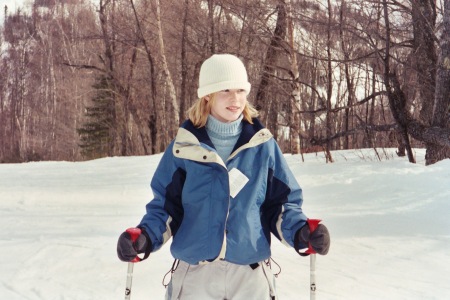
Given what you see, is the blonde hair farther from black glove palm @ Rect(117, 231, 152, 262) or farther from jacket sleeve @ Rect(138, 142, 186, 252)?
black glove palm @ Rect(117, 231, 152, 262)

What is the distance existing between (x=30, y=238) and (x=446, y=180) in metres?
4.69

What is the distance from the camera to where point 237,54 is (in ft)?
41.0

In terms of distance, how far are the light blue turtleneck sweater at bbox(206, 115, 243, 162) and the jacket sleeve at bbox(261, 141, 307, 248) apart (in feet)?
0.52

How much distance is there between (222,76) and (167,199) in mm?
525

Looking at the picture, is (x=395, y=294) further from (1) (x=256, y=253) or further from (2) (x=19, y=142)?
(2) (x=19, y=142)

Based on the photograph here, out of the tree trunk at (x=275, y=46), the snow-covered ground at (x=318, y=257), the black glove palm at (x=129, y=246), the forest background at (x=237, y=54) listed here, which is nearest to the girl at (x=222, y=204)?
the black glove palm at (x=129, y=246)

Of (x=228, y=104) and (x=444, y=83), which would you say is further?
(x=444, y=83)

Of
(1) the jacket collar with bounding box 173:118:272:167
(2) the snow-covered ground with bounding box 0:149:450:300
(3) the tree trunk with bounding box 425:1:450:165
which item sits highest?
(3) the tree trunk with bounding box 425:1:450:165

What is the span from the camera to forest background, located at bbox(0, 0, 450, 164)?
8.27m

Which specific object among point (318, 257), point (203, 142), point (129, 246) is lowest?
point (318, 257)

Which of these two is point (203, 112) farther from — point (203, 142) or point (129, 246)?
point (129, 246)

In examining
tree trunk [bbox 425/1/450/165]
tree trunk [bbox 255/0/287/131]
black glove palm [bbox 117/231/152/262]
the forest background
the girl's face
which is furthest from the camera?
tree trunk [bbox 255/0/287/131]

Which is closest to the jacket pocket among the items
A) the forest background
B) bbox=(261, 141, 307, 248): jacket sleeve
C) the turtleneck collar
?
bbox=(261, 141, 307, 248): jacket sleeve

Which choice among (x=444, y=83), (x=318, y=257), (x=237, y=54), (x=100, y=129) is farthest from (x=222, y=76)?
(x=100, y=129)
